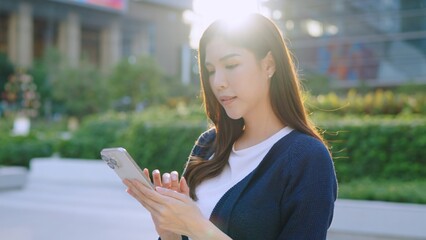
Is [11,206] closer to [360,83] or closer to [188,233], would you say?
[188,233]

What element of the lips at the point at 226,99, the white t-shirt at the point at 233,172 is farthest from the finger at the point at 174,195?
the lips at the point at 226,99

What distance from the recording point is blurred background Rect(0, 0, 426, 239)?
9.21 metres

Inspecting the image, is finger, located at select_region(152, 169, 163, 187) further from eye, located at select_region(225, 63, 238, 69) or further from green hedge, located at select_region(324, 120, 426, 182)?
green hedge, located at select_region(324, 120, 426, 182)

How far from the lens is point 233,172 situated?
217 centimetres

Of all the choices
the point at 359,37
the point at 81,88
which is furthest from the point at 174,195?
the point at 81,88

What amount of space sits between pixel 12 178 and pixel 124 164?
10.9m

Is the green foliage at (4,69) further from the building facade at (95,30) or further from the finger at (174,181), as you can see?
the finger at (174,181)

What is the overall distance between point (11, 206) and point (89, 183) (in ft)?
9.46

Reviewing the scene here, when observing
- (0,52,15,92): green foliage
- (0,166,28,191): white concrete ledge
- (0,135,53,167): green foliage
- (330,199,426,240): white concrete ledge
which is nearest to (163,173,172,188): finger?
(330,199,426,240): white concrete ledge

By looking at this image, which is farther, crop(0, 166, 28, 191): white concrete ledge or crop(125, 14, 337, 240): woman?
crop(0, 166, 28, 191): white concrete ledge

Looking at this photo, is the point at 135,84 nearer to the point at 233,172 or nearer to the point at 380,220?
the point at 380,220

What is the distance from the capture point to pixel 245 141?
2236mm

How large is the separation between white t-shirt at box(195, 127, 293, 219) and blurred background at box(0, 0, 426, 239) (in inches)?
18.7

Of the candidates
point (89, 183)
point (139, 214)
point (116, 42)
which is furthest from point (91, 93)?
point (139, 214)
